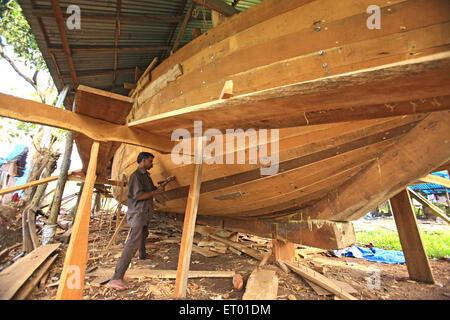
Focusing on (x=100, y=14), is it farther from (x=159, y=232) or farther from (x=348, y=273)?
(x=348, y=273)

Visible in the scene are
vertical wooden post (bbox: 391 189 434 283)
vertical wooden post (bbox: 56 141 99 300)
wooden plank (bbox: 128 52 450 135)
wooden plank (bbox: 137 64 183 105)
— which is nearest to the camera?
wooden plank (bbox: 128 52 450 135)

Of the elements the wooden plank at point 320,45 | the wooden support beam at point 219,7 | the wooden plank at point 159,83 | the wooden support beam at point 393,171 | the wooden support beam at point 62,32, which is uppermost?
the wooden support beam at point 62,32

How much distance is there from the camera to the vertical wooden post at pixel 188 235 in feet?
7.12

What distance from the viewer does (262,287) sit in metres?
2.43

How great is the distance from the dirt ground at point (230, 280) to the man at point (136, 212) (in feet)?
0.57

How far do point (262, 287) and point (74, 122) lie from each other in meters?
2.54

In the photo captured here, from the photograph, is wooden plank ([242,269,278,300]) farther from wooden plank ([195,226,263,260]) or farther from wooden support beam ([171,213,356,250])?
wooden plank ([195,226,263,260])

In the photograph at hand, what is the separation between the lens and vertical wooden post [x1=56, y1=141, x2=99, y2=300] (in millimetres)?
1678

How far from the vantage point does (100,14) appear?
11.3ft

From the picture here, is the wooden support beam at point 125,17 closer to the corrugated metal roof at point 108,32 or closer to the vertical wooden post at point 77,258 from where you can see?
the corrugated metal roof at point 108,32

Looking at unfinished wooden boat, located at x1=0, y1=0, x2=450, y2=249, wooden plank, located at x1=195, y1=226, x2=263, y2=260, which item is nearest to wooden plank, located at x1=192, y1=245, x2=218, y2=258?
wooden plank, located at x1=195, y1=226, x2=263, y2=260

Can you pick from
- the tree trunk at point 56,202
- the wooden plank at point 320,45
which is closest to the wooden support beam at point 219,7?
the wooden plank at point 320,45

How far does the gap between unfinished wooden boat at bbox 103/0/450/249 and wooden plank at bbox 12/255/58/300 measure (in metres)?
2.03
